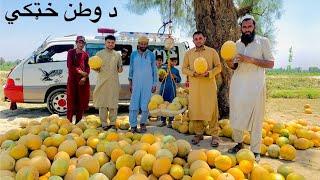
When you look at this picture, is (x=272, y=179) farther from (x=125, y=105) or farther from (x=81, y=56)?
(x=125, y=105)

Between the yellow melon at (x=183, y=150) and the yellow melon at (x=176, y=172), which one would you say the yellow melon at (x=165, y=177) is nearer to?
the yellow melon at (x=176, y=172)

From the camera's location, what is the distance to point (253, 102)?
18.1 ft

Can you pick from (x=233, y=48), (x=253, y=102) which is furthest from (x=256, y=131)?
(x=233, y=48)

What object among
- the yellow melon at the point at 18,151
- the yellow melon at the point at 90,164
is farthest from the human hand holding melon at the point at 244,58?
the yellow melon at the point at 18,151

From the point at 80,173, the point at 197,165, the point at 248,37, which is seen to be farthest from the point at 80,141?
the point at 248,37

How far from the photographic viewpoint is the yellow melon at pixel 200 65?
5.94 metres

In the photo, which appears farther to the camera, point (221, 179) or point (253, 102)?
point (253, 102)

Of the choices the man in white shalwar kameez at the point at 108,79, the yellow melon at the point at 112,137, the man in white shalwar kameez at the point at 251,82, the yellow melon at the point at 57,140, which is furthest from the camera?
the man in white shalwar kameez at the point at 108,79

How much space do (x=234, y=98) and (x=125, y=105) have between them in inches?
315

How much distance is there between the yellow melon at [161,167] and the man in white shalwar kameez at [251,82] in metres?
1.87

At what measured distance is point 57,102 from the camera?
11.2 metres

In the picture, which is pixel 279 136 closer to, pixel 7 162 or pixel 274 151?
pixel 274 151

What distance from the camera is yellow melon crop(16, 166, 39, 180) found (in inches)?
153

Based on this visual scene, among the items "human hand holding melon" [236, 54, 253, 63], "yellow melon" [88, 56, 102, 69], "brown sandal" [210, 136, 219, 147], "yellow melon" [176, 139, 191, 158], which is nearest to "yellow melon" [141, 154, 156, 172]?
"yellow melon" [176, 139, 191, 158]
